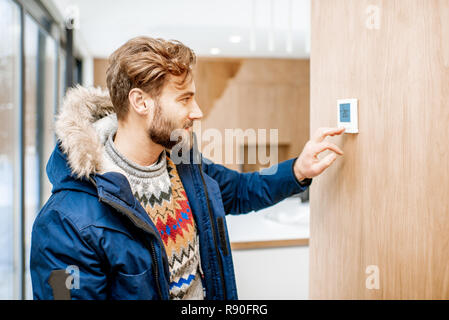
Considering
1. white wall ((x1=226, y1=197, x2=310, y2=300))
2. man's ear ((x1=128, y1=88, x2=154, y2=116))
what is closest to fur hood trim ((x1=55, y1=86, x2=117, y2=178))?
man's ear ((x1=128, y1=88, x2=154, y2=116))

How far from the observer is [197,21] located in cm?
243

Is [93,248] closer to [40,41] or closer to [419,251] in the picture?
[419,251]

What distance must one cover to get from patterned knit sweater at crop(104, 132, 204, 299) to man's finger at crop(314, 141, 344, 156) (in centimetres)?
37

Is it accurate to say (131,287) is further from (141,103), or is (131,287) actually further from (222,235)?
(141,103)

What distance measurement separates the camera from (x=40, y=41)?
89.7 inches

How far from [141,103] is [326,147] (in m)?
0.48

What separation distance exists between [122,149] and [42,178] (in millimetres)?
1920

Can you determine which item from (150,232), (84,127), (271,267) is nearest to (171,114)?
(84,127)

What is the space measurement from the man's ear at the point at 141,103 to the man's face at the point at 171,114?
0.02 metres

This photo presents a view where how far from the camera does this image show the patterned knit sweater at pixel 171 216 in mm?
851

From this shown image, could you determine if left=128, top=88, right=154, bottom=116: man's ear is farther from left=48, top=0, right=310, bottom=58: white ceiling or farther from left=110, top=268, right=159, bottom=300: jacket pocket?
left=48, top=0, right=310, bottom=58: white ceiling

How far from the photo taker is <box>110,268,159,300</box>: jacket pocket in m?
0.71
